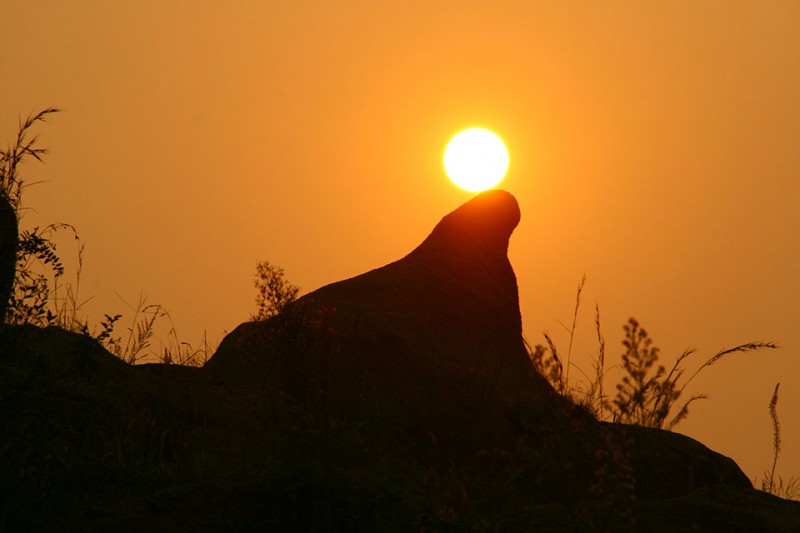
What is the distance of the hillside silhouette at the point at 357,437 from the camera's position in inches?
120

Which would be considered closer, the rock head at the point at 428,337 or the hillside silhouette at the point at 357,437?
the hillside silhouette at the point at 357,437

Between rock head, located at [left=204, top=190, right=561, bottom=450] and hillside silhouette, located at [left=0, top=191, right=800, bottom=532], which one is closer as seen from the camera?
hillside silhouette, located at [left=0, top=191, right=800, bottom=532]

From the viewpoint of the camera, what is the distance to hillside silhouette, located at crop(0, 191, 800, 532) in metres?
3.06

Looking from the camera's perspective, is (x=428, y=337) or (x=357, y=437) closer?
(x=357, y=437)

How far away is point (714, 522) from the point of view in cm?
331

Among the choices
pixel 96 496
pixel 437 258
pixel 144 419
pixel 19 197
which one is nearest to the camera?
pixel 96 496

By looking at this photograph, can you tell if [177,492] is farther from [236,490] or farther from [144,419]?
[144,419]

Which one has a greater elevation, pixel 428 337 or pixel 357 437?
pixel 428 337

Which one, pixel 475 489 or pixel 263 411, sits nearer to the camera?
pixel 475 489

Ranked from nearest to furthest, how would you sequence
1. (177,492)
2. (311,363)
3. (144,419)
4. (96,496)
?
(177,492) → (96,496) → (311,363) → (144,419)

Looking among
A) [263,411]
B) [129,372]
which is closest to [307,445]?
[263,411]

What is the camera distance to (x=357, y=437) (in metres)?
3.47

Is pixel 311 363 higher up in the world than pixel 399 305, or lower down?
lower down

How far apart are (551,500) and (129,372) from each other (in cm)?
243
